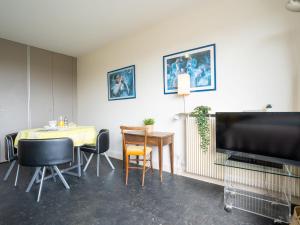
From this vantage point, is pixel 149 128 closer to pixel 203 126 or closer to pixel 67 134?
pixel 203 126

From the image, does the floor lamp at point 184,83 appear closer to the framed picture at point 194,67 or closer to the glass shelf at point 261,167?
the framed picture at point 194,67

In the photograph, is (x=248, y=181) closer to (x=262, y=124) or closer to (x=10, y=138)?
(x=262, y=124)

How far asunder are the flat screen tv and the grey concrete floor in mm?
672

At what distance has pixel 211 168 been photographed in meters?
2.57

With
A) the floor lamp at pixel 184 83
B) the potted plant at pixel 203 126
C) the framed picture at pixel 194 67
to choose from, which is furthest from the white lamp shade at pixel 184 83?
the potted plant at pixel 203 126

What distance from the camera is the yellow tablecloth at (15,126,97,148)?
256 centimetres

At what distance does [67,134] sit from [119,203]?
1315mm

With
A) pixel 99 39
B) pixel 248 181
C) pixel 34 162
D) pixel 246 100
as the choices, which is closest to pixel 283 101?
pixel 246 100

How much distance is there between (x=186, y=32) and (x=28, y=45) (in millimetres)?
3879

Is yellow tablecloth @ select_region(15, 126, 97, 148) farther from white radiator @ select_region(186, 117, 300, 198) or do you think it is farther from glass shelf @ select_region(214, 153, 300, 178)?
glass shelf @ select_region(214, 153, 300, 178)

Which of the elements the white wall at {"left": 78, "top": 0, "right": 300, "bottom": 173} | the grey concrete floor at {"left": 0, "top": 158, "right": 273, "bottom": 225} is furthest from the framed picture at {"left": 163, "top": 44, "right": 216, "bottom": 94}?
the grey concrete floor at {"left": 0, "top": 158, "right": 273, "bottom": 225}

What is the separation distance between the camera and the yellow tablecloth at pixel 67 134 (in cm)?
256

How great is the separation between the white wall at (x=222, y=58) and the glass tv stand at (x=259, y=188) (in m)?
0.78

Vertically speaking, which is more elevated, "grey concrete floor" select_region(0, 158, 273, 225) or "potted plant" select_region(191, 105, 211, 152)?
"potted plant" select_region(191, 105, 211, 152)
